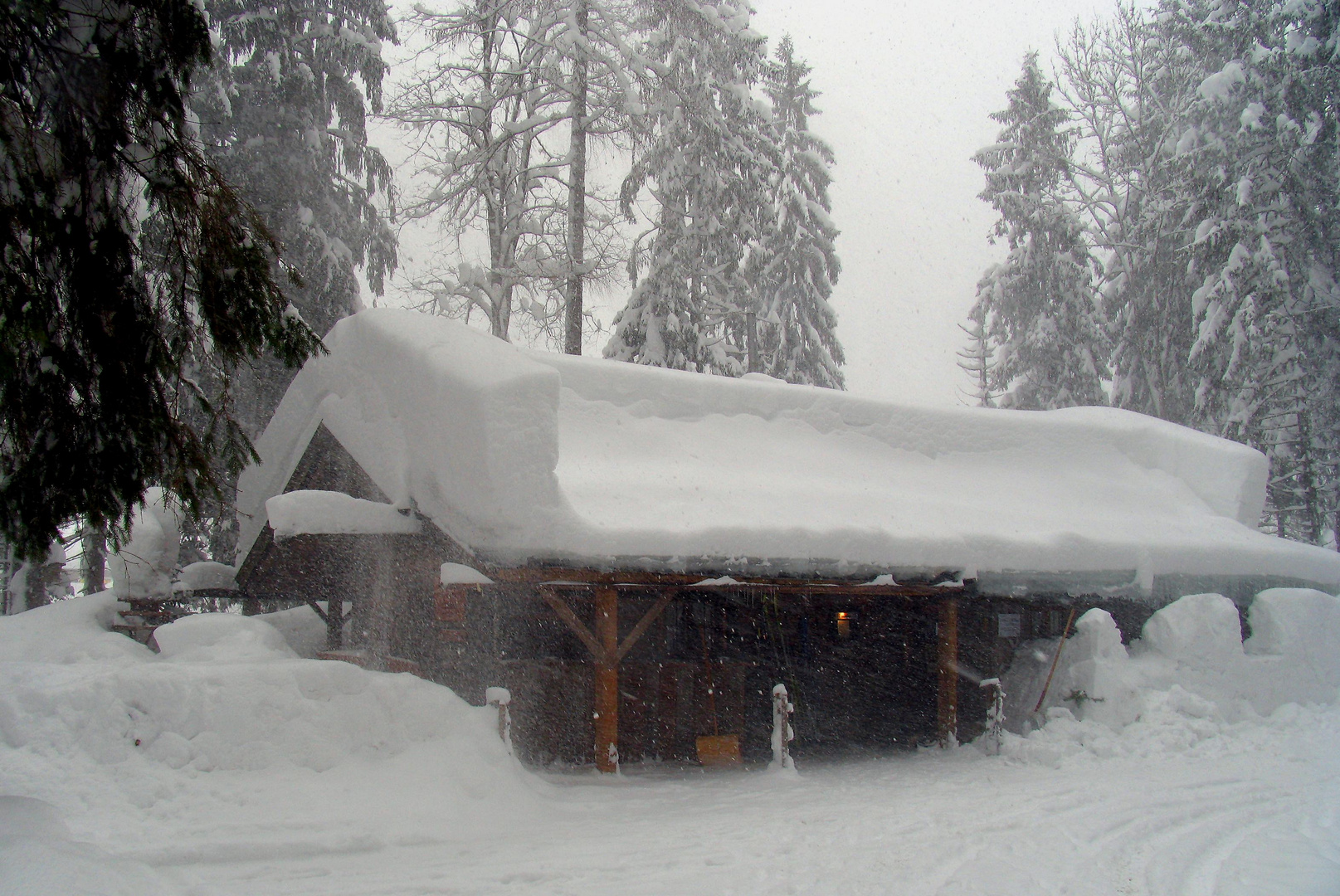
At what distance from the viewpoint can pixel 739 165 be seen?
21.0 m

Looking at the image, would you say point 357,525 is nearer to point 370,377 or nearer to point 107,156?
point 370,377

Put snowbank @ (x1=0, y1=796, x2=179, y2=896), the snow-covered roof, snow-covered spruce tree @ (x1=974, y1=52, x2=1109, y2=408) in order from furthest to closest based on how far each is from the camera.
→ snow-covered spruce tree @ (x1=974, y1=52, x2=1109, y2=408) → the snow-covered roof → snowbank @ (x1=0, y1=796, x2=179, y2=896)

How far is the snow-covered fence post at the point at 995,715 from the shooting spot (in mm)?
10758

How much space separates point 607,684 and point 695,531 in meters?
1.74

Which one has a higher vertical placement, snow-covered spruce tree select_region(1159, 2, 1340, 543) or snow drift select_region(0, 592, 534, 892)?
snow-covered spruce tree select_region(1159, 2, 1340, 543)

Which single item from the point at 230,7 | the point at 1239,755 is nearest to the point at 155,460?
the point at 1239,755

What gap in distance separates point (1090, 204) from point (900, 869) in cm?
2664

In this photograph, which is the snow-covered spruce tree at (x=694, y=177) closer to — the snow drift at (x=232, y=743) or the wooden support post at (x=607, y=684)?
the wooden support post at (x=607, y=684)

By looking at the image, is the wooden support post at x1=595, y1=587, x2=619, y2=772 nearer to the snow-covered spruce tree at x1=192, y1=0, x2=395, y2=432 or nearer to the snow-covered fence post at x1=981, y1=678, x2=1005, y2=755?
the snow-covered fence post at x1=981, y1=678, x2=1005, y2=755

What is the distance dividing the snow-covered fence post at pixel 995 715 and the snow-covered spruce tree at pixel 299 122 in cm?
1369

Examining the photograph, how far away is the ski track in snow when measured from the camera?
18.4 ft

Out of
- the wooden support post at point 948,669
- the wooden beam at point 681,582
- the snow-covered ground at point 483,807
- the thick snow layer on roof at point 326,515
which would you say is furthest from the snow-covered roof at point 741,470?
the snow-covered ground at point 483,807

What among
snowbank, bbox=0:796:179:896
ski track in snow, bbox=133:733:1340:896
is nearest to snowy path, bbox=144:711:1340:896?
ski track in snow, bbox=133:733:1340:896

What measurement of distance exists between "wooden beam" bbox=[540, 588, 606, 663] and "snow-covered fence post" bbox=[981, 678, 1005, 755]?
4998mm
